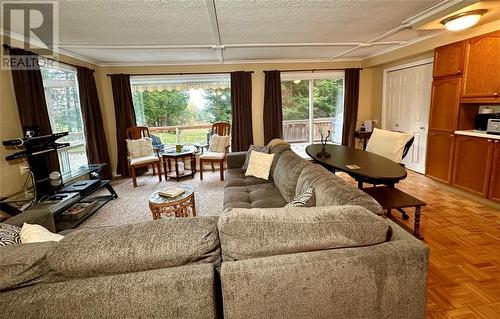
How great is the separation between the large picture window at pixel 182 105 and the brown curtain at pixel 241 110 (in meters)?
0.32

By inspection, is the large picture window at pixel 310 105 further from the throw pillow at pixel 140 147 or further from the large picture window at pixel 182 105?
the throw pillow at pixel 140 147

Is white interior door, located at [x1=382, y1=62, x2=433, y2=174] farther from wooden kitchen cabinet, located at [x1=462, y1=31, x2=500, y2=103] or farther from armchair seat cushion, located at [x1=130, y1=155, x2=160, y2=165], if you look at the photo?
armchair seat cushion, located at [x1=130, y1=155, x2=160, y2=165]

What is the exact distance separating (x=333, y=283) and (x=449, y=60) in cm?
401

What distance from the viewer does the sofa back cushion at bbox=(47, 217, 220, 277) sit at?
3.24ft

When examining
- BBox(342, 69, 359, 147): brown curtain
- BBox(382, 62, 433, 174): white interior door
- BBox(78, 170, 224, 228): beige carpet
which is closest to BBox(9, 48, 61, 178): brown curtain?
BBox(78, 170, 224, 228): beige carpet

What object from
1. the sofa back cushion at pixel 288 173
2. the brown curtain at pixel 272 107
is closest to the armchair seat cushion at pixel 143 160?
the brown curtain at pixel 272 107

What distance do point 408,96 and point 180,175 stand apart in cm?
465

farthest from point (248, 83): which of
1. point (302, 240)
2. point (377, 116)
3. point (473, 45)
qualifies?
point (302, 240)

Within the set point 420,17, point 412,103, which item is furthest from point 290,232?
point 412,103

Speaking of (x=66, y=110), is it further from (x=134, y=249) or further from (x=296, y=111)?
(x=296, y=111)

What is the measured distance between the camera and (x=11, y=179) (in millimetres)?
2906

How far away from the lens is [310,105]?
227 inches

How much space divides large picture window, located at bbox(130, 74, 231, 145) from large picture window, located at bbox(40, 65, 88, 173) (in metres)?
1.23

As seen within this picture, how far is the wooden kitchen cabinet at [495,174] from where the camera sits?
301 centimetres
